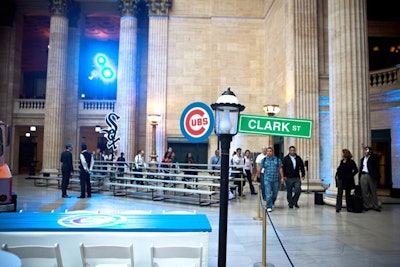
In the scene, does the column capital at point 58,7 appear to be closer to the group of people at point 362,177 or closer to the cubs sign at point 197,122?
the group of people at point 362,177

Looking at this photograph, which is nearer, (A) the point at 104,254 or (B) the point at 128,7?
(A) the point at 104,254

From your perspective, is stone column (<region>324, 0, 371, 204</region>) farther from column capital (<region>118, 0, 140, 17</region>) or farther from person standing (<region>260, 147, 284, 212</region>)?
column capital (<region>118, 0, 140, 17</region>)

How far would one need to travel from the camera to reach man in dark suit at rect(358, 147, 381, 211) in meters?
9.29

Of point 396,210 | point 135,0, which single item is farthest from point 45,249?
point 135,0

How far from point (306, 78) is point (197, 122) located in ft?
39.0

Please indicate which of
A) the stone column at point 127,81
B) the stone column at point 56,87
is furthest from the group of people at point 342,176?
the stone column at point 56,87

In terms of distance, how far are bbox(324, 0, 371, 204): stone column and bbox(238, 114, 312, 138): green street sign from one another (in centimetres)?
670

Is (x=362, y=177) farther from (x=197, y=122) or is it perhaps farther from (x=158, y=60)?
(x=158, y=60)

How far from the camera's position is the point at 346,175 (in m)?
9.08

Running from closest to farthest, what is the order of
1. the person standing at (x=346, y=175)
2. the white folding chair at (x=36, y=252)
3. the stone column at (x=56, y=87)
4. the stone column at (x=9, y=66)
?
the white folding chair at (x=36, y=252)
the person standing at (x=346, y=175)
the stone column at (x=56, y=87)
the stone column at (x=9, y=66)

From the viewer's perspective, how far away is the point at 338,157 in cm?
1003

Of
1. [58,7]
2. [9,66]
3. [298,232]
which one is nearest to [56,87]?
[58,7]

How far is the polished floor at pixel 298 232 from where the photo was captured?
4.96 m

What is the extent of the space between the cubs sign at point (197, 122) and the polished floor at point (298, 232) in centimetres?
160
